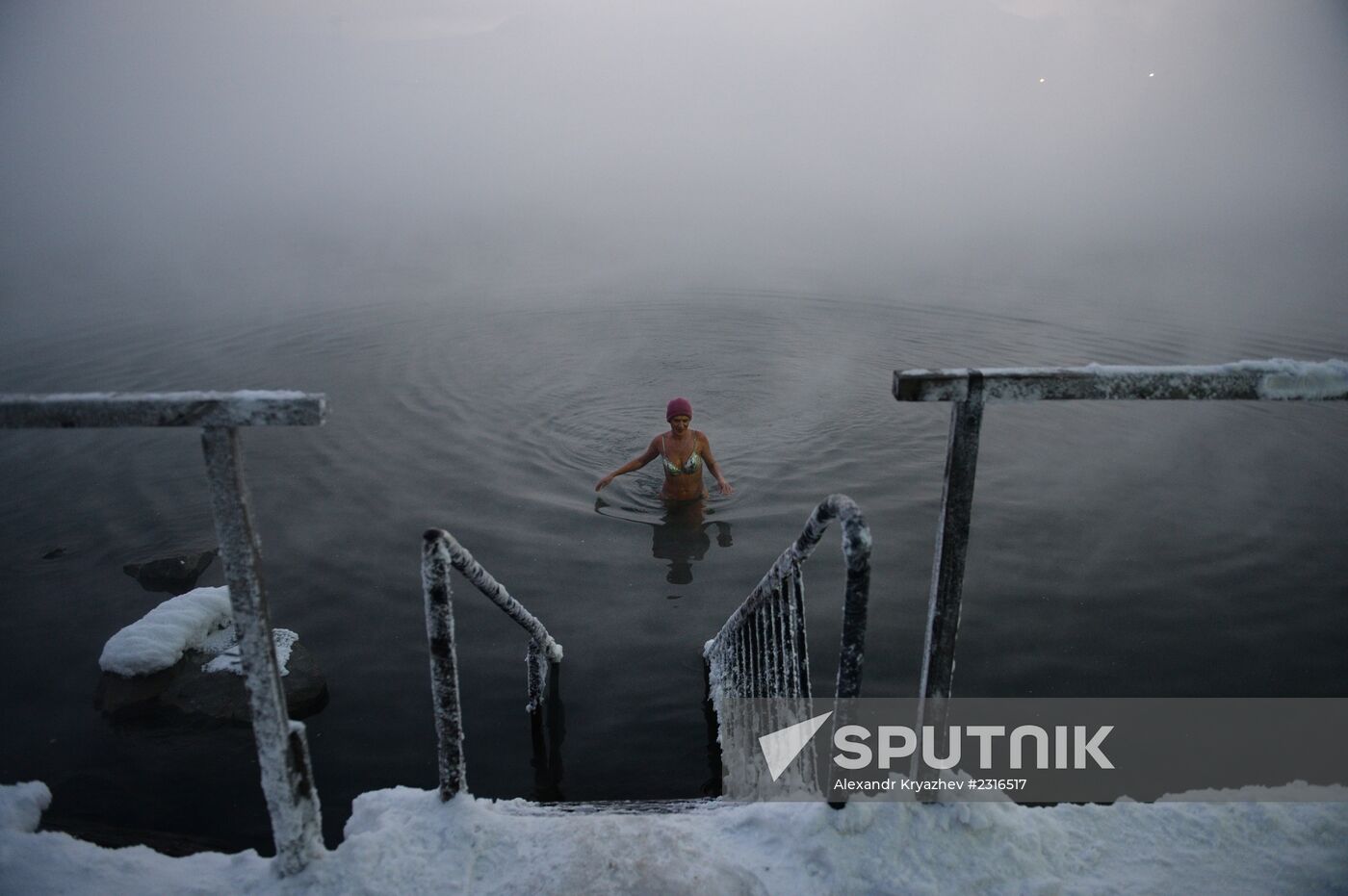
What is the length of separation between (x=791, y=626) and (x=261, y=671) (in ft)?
5.68

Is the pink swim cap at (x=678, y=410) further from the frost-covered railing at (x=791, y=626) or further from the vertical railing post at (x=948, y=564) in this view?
the vertical railing post at (x=948, y=564)

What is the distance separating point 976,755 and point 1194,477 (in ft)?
21.4

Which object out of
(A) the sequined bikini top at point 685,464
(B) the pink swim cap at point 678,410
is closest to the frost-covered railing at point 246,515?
(B) the pink swim cap at point 678,410

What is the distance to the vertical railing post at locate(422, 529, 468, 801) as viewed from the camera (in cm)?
229

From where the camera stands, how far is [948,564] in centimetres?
209

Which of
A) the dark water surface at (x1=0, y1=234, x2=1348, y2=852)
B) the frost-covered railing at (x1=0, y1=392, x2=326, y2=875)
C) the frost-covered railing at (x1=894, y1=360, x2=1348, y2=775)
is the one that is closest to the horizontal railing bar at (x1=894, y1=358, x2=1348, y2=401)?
the frost-covered railing at (x1=894, y1=360, x2=1348, y2=775)

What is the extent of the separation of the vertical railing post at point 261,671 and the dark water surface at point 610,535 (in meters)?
2.67

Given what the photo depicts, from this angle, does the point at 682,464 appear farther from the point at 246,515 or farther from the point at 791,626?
the point at 246,515

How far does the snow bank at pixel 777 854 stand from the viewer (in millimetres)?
2193

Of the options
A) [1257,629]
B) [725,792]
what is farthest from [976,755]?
[1257,629]

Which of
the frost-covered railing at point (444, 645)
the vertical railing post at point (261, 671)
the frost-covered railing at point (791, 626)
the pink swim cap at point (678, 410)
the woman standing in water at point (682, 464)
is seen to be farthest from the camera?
the woman standing in water at point (682, 464)

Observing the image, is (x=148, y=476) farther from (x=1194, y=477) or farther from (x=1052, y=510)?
(x=1194, y=477)

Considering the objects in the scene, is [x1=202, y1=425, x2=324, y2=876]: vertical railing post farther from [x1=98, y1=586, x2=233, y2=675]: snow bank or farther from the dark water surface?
[x1=98, y1=586, x2=233, y2=675]: snow bank

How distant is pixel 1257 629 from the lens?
20.5ft
